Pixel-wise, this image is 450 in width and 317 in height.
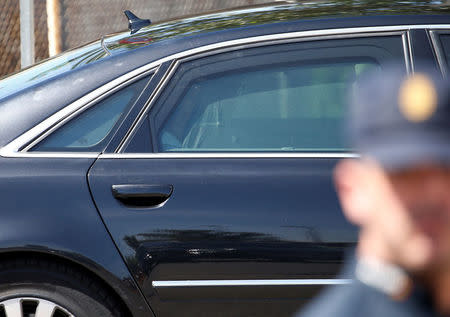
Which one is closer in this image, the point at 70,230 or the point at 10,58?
the point at 70,230

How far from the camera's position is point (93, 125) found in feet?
9.55

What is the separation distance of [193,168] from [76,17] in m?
8.75

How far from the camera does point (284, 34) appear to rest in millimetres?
2953

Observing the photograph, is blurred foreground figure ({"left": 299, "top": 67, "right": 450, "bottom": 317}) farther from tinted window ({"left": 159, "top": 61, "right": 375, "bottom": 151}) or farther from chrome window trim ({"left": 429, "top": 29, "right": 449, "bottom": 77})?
chrome window trim ({"left": 429, "top": 29, "right": 449, "bottom": 77})

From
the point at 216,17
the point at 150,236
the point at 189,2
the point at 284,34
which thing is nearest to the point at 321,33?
the point at 284,34

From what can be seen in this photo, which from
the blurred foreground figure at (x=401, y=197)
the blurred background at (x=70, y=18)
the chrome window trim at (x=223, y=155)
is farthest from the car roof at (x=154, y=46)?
the blurred background at (x=70, y=18)

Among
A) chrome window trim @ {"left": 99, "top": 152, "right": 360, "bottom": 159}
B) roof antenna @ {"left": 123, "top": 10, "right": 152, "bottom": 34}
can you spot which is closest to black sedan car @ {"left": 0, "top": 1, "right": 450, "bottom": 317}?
chrome window trim @ {"left": 99, "top": 152, "right": 360, "bottom": 159}

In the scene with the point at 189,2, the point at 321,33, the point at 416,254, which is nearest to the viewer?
the point at 416,254

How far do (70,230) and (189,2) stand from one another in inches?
333

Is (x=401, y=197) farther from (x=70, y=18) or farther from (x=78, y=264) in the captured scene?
(x=70, y=18)

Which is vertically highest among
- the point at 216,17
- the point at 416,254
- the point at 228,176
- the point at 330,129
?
the point at 216,17

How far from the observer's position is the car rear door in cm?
276

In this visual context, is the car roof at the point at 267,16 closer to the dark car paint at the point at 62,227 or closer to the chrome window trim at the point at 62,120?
the chrome window trim at the point at 62,120

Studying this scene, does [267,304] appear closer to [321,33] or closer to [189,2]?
[321,33]
